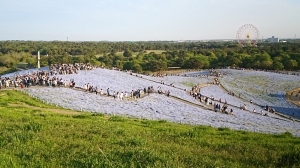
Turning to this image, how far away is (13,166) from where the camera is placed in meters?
6.39

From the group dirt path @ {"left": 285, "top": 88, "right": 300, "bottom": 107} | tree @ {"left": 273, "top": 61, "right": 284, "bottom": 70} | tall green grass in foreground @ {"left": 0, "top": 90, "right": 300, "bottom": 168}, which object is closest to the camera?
tall green grass in foreground @ {"left": 0, "top": 90, "right": 300, "bottom": 168}

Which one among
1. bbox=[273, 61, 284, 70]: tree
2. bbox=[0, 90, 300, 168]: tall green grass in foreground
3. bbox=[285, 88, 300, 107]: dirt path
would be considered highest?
bbox=[0, 90, 300, 168]: tall green grass in foreground

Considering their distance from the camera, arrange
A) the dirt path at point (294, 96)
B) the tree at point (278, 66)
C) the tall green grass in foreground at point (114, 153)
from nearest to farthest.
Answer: the tall green grass in foreground at point (114, 153), the dirt path at point (294, 96), the tree at point (278, 66)

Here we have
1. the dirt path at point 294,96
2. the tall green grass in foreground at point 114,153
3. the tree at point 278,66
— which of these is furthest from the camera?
the tree at point 278,66

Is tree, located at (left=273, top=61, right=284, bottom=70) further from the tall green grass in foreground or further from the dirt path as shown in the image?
the tall green grass in foreground

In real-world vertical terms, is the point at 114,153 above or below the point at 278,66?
above

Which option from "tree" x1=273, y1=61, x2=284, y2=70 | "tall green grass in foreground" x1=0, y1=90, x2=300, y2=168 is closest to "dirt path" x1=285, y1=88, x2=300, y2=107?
"tree" x1=273, y1=61, x2=284, y2=70

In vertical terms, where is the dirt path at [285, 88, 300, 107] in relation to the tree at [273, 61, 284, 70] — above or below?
below

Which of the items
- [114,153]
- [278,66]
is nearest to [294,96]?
[278,66]

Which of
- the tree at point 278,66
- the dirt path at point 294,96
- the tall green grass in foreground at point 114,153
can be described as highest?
the tall green grass in foreground at point 114,153

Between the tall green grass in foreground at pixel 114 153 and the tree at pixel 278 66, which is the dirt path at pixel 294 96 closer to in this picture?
the tree at pixel 278 66

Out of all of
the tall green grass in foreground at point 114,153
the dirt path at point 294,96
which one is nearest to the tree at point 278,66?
the dirt path at point 294,96

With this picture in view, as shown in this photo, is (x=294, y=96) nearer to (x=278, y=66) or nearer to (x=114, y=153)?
(x=278, y=66)

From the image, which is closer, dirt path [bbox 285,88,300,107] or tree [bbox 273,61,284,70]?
dirt path [bbox 285,88,300,107]
